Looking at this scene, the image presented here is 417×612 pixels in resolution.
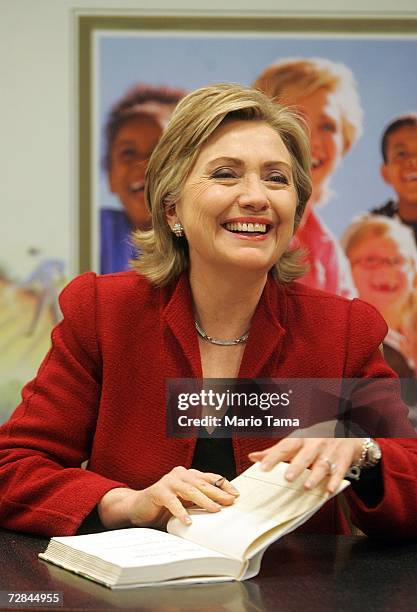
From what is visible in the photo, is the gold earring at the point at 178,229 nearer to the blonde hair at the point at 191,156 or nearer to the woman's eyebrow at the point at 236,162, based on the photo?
the blonde hair at the point at 191,156

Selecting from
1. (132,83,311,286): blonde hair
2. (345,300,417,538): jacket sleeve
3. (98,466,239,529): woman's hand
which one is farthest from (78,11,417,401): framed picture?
(98,466,239,529): woman's hand

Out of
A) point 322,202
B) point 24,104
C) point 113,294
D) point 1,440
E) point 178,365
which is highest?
point 24,104

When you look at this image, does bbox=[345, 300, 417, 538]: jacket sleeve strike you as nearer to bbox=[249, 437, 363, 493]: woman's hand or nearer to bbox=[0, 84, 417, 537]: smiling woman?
bbox=[0, 84, 417, 537]: smiling woman

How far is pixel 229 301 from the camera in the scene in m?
1.57

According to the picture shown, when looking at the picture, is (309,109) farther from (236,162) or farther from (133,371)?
(133,371)

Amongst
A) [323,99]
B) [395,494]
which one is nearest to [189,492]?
[395,494]

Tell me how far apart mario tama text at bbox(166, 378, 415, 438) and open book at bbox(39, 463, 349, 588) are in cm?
8

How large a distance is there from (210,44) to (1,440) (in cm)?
122

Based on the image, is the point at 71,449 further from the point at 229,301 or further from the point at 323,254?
the point at 323,254

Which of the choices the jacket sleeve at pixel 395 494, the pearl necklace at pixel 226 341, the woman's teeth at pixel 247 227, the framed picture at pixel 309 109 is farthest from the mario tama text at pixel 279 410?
the framed picture at pixel 309 109

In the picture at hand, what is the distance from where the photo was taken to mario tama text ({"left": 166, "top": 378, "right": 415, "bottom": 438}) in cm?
124

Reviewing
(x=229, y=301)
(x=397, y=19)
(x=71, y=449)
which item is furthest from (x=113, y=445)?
(x=397, y=19)

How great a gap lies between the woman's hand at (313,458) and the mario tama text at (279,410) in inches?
1.5

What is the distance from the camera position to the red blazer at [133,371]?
141cm
